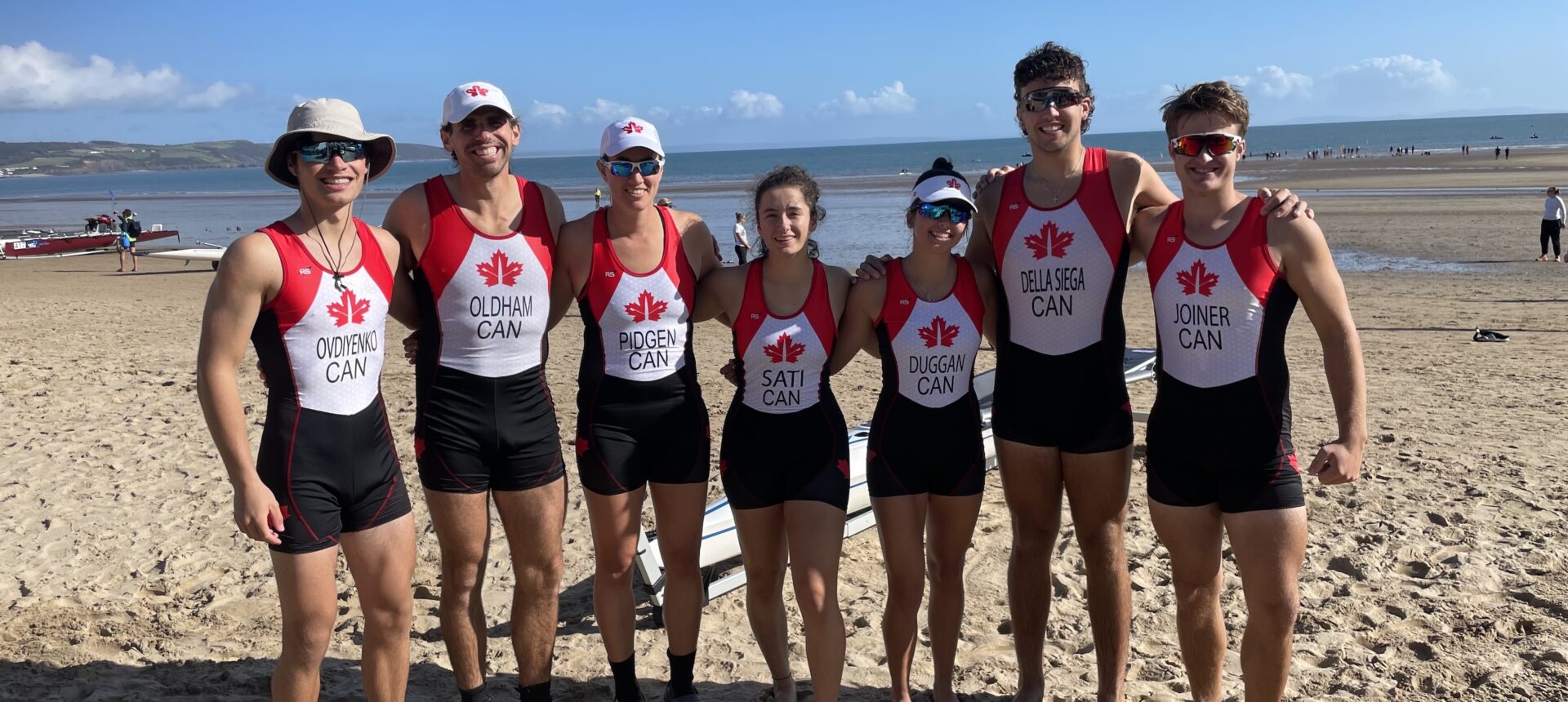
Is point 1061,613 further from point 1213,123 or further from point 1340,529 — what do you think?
point 1213,123

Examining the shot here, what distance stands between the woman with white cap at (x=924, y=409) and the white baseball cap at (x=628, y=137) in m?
0.86

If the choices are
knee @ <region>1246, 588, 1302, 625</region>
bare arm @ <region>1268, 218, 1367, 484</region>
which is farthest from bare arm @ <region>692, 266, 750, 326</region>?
knee @ <region>1246, 588, 1302, 625</region>

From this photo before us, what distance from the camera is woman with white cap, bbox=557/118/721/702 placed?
3564mm

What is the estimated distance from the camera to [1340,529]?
558 centimetres

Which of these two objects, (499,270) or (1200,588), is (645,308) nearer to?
(499,270)

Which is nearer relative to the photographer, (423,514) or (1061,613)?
(1061,613)

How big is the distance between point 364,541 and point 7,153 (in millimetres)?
246187

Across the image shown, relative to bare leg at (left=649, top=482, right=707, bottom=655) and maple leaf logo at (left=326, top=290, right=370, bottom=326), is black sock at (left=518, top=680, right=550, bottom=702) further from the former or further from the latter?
maple leaf logo at (left=326, top=290, right=370, bottom=326)

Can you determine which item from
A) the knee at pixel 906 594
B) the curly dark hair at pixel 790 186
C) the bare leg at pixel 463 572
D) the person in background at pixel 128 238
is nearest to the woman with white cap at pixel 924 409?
the knee at pixel 906 594

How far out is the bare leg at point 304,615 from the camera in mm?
2947

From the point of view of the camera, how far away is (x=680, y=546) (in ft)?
12.0

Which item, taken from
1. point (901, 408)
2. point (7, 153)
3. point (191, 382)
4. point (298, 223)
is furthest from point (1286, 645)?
point (7, 153)

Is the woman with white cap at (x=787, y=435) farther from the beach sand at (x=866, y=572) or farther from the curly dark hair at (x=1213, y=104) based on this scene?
the curly dark hair at (x=1213, y=104)

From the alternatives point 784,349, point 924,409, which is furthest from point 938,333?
point 784,349
